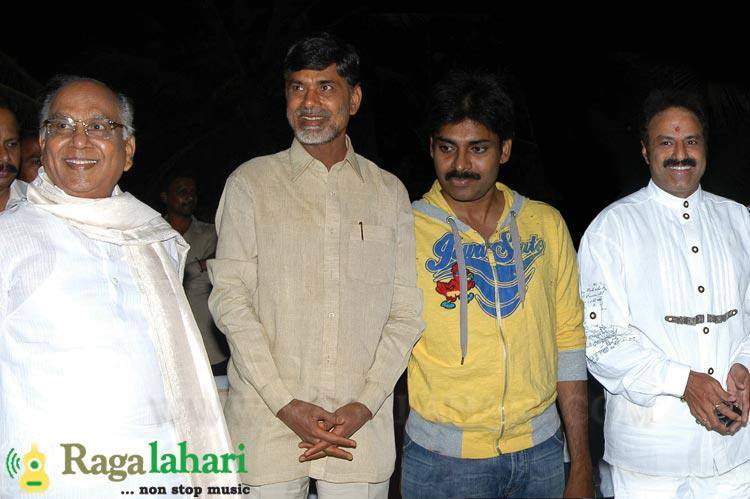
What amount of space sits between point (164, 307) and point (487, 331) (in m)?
1.31

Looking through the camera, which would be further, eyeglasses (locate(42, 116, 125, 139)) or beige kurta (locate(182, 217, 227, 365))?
beige kurta (locate(182, 217, 227, 365))

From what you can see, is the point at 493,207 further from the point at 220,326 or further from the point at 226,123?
the point at 226,123

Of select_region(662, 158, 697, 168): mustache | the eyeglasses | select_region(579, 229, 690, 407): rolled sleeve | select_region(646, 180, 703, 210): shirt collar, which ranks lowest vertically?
select_region(579, 229, 690, 407): rolled sleeve

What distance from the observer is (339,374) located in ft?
11.4

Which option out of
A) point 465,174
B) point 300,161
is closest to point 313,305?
point 300,161

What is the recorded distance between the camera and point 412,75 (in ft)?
44.1

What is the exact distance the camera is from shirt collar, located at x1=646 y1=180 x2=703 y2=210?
3785mm

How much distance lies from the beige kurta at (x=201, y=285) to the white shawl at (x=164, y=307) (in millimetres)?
3591

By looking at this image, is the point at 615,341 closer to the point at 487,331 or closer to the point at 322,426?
the point at 487,331

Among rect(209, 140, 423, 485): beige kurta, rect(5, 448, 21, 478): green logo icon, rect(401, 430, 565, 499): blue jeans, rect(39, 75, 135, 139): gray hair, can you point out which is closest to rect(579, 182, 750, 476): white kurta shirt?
rect(401, 430, 565, 499): blue jeans

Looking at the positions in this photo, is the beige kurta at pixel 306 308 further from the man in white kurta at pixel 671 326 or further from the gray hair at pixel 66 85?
the man in white kurta at pixel 671 326

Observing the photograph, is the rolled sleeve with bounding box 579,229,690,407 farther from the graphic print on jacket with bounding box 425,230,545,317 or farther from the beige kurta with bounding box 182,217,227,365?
the beige kurta with bounding box 182,217,227,365

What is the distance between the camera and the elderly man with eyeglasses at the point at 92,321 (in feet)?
9.18

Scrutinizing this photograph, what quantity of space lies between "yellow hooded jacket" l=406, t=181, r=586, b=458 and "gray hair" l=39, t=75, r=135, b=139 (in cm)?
129
